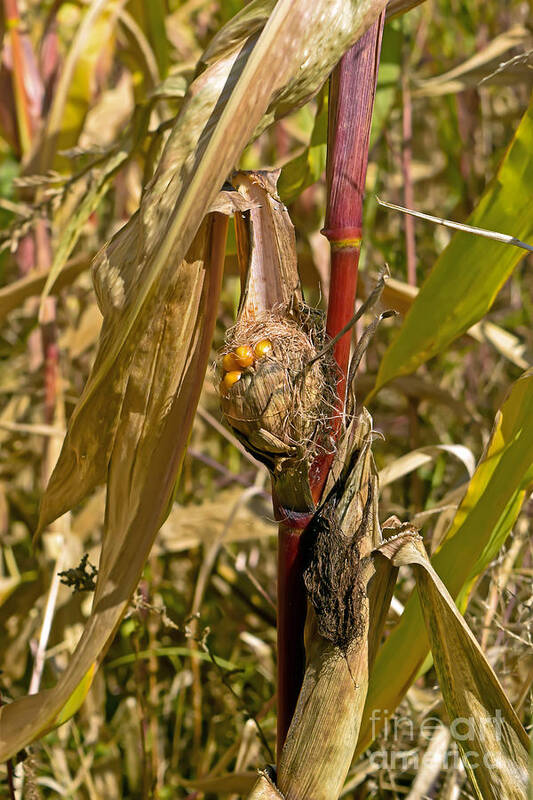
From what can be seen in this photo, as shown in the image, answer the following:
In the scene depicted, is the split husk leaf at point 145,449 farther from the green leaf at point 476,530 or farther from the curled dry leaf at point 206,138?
the green leaf at point 476,530

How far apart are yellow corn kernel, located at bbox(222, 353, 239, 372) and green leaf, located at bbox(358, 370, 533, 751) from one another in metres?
0.17

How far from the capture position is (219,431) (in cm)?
101

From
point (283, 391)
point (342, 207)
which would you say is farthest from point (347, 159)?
point (283, 391)

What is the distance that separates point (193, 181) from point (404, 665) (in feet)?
1.07

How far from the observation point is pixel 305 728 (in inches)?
16.5

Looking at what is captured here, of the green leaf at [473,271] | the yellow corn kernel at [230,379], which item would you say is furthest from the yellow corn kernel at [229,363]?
the green leaf at [473,271]

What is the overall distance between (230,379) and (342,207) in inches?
4.2

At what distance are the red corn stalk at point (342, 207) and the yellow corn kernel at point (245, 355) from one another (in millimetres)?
49

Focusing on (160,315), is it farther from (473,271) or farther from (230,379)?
(473,271)

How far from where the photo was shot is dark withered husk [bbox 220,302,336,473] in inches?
15.4

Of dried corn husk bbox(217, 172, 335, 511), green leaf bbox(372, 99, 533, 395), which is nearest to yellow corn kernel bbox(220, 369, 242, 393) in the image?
dried corn husk bbox(217, 172, 335, 511)

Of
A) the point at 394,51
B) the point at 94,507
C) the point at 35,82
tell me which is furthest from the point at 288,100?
the point at 35,82

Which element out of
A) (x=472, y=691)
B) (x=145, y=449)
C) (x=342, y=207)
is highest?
(x=342, y=207)

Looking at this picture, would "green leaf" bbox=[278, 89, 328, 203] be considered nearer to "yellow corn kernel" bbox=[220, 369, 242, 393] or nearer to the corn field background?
the corn field background
